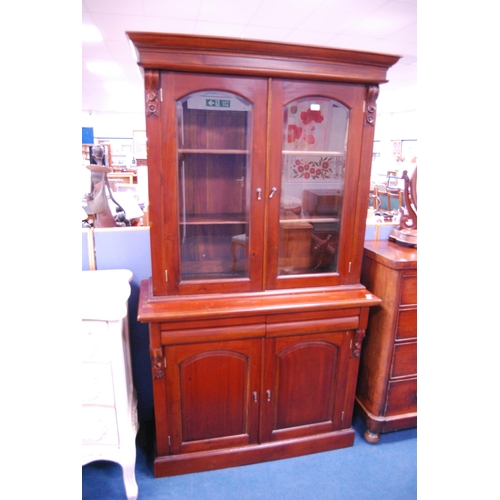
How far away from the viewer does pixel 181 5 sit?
2.91 metres

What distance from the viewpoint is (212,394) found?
1465mm

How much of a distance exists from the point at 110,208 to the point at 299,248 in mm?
1050

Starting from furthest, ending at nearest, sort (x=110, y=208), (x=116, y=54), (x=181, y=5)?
(x=116, y=54) → (x=181, y=5) → (x=110, y=208)

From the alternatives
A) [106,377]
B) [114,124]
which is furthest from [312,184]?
[114,124]

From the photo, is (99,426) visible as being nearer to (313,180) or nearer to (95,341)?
(95,341)

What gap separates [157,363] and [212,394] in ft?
0.93

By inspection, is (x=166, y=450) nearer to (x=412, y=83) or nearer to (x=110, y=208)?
(x=110, y=208)

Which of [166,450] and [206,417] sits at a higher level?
[206,417]

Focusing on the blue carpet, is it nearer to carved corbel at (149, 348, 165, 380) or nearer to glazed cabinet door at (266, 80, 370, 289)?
carved corbel at (149, 348, 165, 380)

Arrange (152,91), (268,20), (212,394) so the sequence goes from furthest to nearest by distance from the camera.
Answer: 1. (268,20)
2. (212,394)
3. (152,91)
